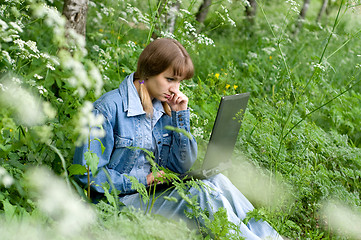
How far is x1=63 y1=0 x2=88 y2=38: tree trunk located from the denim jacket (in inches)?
51.6

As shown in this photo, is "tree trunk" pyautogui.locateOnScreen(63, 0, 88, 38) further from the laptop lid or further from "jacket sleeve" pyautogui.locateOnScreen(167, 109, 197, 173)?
the laptop lid

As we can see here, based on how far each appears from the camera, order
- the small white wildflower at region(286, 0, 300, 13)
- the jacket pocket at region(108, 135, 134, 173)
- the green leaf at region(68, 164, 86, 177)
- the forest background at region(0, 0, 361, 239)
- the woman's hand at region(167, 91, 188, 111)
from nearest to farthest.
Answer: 1. the forest background at region(0, 0, 361, 239)
2. the green leaf at region(68, 164, 86, 177)
3. the jacket pocket at region(108, 135, 134, 173)
4. the woman's hand at region(167, 91, 188, 111)
5. the small white wildflower at region(286, 0, 300, 13)

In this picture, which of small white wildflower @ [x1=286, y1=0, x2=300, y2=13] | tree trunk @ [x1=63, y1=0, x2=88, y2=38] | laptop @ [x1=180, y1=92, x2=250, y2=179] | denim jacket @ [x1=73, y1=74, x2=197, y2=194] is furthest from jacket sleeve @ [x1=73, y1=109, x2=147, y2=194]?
small white wildflower @ [x1=286, y1=0, x2=300, y2=13]

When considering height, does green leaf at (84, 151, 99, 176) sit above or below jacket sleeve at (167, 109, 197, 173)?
above

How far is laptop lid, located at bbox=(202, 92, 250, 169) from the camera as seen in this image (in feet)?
7.19

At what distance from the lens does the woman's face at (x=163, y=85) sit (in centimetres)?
228

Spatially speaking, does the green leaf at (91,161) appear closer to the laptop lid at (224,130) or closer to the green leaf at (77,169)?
the green leaf at (77,169)

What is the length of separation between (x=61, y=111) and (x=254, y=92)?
2.67m

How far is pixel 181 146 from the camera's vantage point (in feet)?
8.11

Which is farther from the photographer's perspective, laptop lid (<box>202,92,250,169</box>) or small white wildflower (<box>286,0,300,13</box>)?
small white wildflower (<box>286,0,300,13</box>)

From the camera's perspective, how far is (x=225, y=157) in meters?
2.47

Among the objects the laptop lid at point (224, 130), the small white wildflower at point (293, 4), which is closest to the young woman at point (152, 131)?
the laptop lid at point (224, 130)

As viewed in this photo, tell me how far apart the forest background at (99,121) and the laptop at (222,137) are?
0.33m

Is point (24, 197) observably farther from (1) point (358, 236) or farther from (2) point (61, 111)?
(1) point (358, 236)
